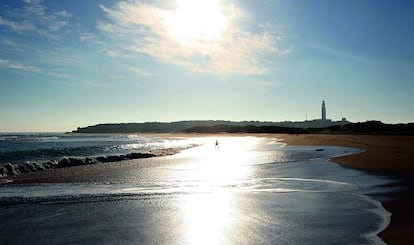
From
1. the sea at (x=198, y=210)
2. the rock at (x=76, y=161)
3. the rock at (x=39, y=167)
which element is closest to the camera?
the sea at (x=198, y=210)

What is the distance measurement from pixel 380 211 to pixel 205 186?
648 cm

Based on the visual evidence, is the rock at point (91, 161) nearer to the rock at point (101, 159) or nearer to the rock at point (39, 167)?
the rock at point (101, 159)

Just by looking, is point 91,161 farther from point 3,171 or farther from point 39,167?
point 3,171

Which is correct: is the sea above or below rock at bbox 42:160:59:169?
below

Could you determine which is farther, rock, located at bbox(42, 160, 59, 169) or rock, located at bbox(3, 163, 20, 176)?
rock, located at bbox(42, 160, 59, 169)

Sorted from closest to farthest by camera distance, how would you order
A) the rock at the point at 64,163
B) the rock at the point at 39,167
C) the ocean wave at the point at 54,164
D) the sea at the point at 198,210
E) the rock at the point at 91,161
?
1. the sea at the point at 198,210
2. the ocean wave at the point at 54,164
3. the rock at the point at 39,167
4. the rock at the point at 64,163
5. the rock at the point at 91,161

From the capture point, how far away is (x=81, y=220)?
966 cm

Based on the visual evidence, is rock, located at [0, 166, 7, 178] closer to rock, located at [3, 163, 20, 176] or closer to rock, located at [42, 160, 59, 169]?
rock, located at [3, 163, 20, 176]

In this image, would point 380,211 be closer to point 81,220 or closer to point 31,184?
point 81,220

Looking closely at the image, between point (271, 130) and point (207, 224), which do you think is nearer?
point (207, 224)

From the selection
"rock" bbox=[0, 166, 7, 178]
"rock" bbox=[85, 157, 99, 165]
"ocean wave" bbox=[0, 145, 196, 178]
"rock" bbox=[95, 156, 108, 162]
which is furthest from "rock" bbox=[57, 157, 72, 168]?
"rock" bbox=[0, 166, 7, 178]

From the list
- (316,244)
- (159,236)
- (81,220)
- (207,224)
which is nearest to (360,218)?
(316,244)

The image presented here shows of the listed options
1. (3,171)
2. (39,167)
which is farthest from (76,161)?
(3,171)

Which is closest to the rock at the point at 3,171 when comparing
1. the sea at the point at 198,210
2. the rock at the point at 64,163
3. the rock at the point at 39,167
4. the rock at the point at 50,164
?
the rock at the point at 39,167
